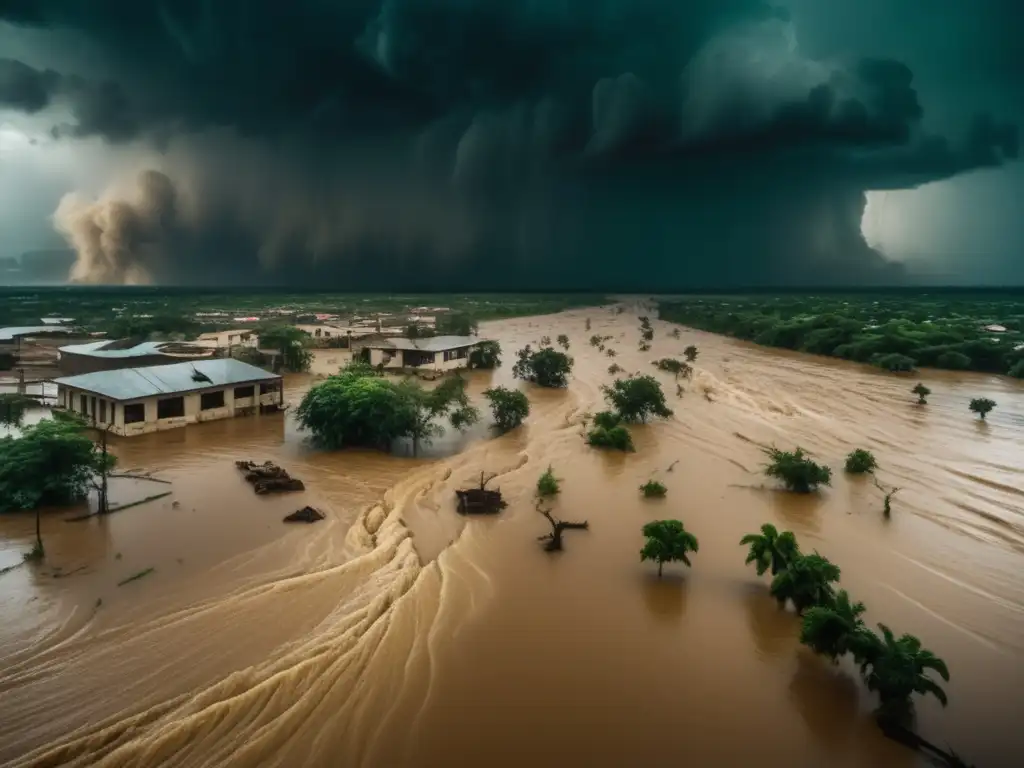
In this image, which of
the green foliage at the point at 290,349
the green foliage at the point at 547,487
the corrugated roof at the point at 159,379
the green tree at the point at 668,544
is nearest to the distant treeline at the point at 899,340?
the green foliage at the point at 547,487

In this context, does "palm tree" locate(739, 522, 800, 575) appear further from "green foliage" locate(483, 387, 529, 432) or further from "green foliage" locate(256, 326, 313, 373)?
"green foliage" locate(256, 326, 313, 373)

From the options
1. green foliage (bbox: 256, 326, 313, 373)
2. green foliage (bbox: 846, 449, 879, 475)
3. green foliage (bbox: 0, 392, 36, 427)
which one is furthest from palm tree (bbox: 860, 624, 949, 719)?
green foliage (bbox: 256, 326, 313, 373)

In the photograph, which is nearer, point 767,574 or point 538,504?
point 767,574

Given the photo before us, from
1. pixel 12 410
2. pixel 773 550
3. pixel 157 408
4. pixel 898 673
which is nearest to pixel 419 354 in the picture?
pixel 157 408

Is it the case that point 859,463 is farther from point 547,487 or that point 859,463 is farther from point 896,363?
point 896,363

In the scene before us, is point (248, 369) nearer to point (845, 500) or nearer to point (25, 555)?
point (25, 555)

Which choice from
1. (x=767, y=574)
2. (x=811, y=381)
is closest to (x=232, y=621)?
(x=767, y=574)
